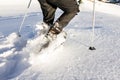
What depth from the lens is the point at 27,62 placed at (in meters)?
4.98

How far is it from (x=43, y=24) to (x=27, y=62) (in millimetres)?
1397

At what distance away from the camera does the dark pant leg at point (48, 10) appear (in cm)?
600

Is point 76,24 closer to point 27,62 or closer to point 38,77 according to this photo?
point 27,62

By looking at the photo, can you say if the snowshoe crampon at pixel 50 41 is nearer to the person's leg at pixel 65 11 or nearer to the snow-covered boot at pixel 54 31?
the snow-covered boot at pixel 54 31

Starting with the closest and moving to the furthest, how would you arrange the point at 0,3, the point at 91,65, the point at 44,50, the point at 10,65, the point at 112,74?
the point at 112,74, the point at 91,65, the point at 10,65, the point at 44,50, the point at 0,3

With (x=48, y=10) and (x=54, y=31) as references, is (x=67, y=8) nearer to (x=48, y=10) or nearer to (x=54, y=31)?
(x=54, y=31)

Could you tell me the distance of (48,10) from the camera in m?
6.06

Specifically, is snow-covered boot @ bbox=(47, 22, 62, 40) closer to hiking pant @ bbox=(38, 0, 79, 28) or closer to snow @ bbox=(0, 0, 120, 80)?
hiking pant @ bbox=(38, 0, 79, 28)

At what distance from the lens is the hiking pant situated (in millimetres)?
5602

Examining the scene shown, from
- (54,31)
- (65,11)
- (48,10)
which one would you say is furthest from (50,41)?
(48,10)

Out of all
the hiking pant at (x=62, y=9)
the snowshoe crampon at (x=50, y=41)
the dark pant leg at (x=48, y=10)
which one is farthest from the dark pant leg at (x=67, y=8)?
the dark pant leg at (x=48, y=10)

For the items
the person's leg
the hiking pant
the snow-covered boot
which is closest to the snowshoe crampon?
the snow-covered boot

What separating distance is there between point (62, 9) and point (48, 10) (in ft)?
1.46

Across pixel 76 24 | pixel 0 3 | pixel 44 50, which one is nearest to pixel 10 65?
pixel 44 50
